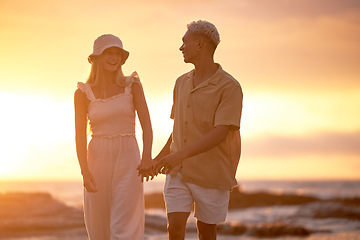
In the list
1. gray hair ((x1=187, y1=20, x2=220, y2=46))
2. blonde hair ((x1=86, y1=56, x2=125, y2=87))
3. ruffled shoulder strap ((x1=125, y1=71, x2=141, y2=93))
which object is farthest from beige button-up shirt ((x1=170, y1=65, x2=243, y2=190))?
blonde hair ((x1=86, y1=56, x2=125, y2=87))

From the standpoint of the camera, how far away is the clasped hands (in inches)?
209

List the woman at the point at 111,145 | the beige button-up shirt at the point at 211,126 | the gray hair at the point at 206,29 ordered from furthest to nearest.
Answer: the woman at the point at 111,145 < the gray hair at the point at 206,29 < the beige button-up shirt at the point at 211,126

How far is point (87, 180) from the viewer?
575 cm

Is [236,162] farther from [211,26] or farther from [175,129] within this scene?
[211,26]

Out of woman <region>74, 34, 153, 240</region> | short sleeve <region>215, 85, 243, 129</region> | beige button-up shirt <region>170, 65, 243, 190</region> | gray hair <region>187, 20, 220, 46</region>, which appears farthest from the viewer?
woman <region>74, 34, 153, 240</region>

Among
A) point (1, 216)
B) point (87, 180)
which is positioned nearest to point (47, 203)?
point (1, 216)

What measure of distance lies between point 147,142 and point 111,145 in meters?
0.37

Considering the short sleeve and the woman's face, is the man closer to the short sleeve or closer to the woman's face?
the short sleeve

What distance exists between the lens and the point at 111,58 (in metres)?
5.89

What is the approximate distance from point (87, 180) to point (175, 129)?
1.02 metres

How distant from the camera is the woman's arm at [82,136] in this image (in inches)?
227

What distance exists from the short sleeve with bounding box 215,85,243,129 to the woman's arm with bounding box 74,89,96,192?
54.9 inches

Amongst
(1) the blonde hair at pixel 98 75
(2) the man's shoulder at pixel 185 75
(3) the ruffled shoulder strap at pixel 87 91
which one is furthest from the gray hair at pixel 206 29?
(3) the ruffled shoulder strap at pixel 87 91

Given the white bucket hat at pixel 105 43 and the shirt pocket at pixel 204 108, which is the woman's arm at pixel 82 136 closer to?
the white bucket hat at pixel 105 43
